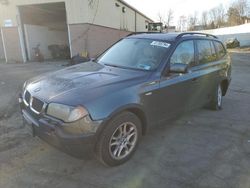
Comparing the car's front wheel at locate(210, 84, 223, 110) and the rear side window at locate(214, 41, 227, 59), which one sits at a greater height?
the rear side window at locate(214, 41, 227, 59)

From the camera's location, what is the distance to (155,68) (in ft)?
12.1

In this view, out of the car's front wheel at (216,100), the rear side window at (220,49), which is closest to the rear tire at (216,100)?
the car's front wheel at (216,100)

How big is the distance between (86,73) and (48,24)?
73.0ft

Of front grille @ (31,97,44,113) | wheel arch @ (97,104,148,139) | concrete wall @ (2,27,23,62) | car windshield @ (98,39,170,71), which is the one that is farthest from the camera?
concrete wall @ (2,27,23,62)

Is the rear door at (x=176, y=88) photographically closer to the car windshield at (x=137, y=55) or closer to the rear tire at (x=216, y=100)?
the car windshield at (x=137, y=55)

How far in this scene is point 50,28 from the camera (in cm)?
2250

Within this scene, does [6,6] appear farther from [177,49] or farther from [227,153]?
[227,153]

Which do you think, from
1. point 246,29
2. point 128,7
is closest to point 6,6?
point 128,7

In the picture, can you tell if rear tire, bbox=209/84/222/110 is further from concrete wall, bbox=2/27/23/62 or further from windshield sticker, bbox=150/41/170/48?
concrete wall, bbox=2/27/23/62

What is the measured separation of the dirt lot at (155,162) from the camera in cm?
295

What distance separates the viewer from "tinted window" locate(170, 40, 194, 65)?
4.01m

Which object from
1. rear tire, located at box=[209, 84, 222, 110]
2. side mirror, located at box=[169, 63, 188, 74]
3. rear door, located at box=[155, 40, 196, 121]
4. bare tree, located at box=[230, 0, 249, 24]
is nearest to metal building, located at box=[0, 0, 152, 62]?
rear tire, located at box=[209, 84, 222, 110]

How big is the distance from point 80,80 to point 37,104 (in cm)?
65

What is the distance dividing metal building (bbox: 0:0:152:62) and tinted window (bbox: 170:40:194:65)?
1225cm
